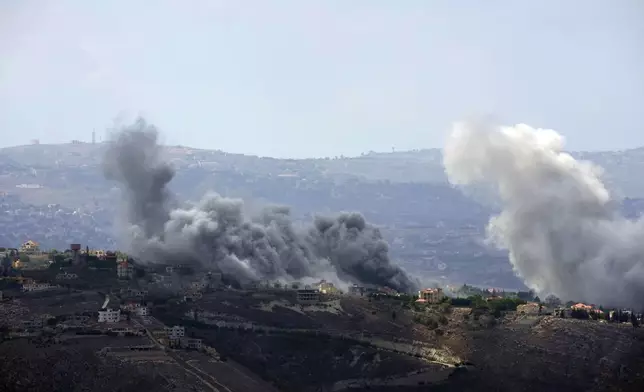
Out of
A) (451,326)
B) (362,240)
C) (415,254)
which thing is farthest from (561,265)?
(415,254)

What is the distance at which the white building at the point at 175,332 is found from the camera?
7025cm

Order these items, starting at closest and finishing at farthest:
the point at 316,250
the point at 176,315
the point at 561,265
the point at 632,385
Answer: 1. the point at 632,385
2. the point at 176,315
3. the point at 561,265
4. the point at 316,250

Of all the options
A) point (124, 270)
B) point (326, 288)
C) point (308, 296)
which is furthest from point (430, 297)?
point (124, 270)

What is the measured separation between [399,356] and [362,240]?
127 feet

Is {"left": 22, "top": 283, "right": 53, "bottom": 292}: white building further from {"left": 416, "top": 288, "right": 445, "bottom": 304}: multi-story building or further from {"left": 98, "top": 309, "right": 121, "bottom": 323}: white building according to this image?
{"left": 416, "top": 288, "right": 445, "bottom": 304}: multi-story building

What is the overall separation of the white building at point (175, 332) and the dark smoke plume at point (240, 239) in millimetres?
20879

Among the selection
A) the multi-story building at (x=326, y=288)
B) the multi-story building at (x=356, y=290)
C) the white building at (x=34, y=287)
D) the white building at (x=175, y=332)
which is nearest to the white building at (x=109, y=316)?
the white building at (x=175, y=332)

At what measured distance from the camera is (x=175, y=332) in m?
70.6

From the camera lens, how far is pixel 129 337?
A: 68875 millimetres

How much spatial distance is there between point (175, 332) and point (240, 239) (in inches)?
1069

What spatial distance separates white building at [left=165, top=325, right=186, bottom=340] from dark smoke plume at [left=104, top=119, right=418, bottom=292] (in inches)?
822

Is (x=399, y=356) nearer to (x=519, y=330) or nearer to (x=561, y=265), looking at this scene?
(x=519, y=330)

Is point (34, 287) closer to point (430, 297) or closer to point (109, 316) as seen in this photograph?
point (109, 316)

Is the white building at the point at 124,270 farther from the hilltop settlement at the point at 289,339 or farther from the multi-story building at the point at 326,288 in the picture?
the multi-story building at the point at 326,288
